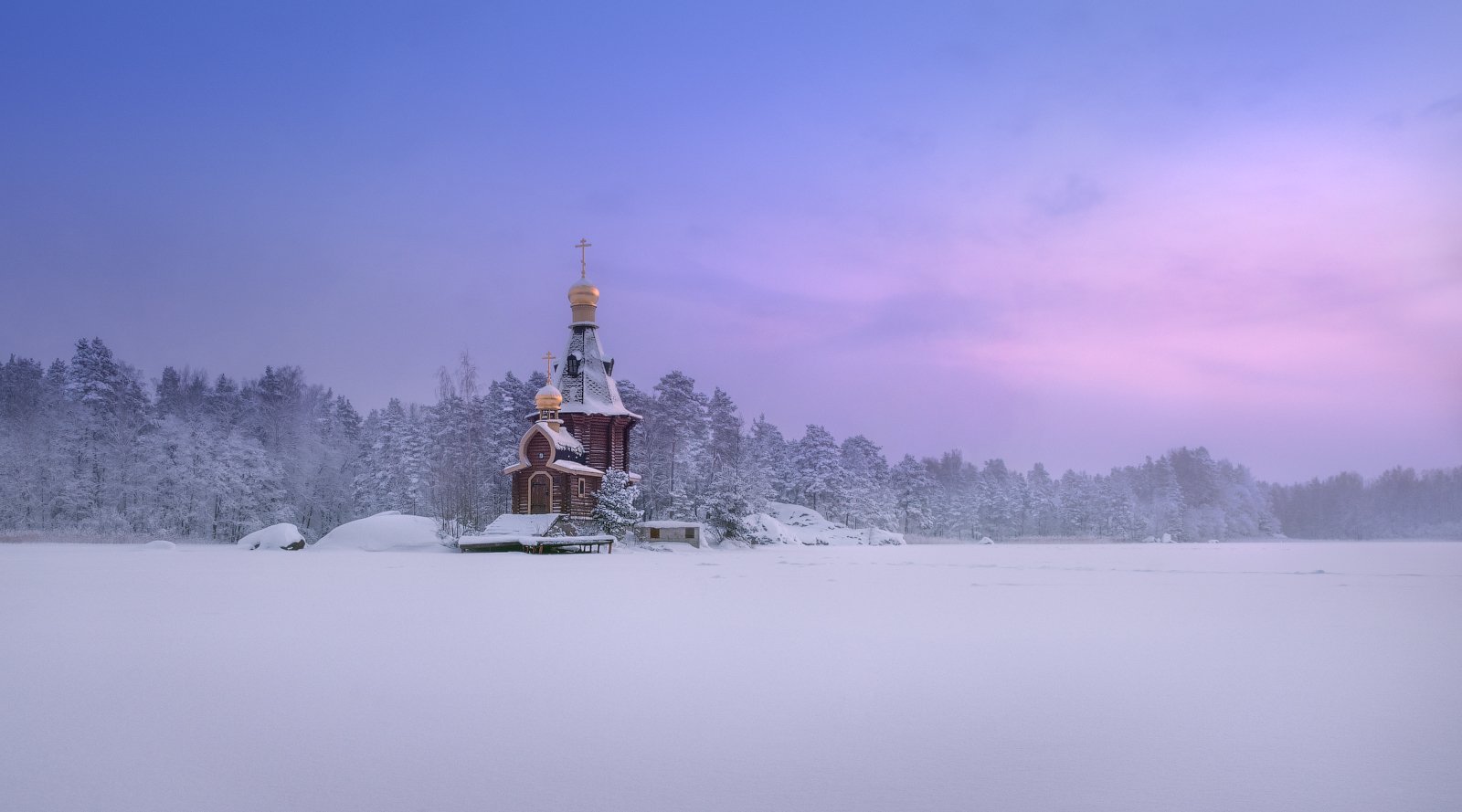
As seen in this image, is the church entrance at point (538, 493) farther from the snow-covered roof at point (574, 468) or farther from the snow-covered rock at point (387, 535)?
the snow-covered rock at point (387, 535)

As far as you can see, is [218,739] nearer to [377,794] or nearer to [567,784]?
[377,794]

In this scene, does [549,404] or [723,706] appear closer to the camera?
[723,706]

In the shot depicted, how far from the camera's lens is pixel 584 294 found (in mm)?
47219

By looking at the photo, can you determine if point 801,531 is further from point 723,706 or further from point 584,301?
point 723,706

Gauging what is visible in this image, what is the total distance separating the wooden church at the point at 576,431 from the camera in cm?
3984

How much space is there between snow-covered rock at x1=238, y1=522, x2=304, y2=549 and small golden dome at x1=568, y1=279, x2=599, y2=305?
19.1 metres

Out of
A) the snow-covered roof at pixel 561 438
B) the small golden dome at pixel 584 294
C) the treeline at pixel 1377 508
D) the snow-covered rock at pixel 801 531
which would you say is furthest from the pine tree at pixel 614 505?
the treeline at pixel 1377 508

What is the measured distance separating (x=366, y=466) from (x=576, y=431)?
88.2ft

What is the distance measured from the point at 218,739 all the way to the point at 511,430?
172 ft

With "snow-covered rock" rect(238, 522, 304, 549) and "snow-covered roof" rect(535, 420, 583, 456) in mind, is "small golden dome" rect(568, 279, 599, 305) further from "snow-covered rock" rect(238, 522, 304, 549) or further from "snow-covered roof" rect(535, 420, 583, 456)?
"snow-covered rock" rect(238, 522, 304, 549)

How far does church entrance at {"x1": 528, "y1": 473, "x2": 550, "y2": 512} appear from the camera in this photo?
130ft

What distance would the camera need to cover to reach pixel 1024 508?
333ft

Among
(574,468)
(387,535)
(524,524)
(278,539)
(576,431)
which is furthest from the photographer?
(576,431)

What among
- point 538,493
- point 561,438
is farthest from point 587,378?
point 538,493
